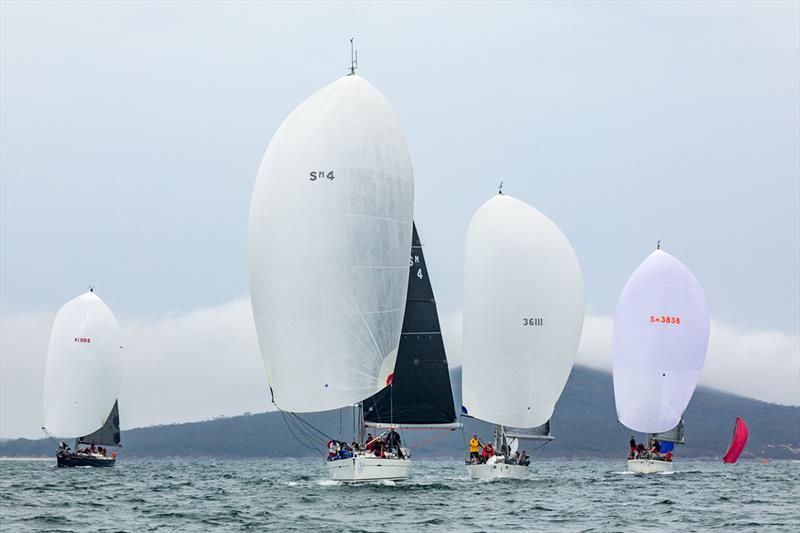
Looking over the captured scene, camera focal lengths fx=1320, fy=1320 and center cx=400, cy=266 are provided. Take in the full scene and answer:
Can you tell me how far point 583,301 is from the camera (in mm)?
56750

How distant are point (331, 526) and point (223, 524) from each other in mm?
3142

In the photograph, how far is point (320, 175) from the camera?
143ft

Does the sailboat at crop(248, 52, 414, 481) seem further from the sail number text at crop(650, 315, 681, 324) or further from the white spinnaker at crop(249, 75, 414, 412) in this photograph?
the sail number text at crop(650, 315, 681, 324)

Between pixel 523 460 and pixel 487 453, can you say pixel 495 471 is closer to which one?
pixel 487 453

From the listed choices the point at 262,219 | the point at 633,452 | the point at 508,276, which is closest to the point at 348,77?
the point at 262,219

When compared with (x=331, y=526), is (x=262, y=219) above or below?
above

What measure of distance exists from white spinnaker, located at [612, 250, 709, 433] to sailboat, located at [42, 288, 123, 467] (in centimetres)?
3085

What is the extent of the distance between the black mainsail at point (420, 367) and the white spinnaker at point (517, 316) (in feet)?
14.4

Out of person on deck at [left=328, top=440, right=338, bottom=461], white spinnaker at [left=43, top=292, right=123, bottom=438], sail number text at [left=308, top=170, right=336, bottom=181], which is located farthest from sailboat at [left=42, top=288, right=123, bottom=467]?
sail number text at [left=308, top=170, right=336, bottom=181]

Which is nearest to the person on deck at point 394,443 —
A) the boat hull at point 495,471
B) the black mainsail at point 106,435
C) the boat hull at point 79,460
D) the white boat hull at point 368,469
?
the white boat hull at point 368,469

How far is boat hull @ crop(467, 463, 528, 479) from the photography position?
53906 mm

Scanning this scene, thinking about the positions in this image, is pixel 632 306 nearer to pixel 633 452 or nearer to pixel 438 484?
pixel 633 452

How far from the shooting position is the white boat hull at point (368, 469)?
144 feet

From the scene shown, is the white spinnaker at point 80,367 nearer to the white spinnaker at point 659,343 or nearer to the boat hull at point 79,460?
the boat hull at point 79,460
